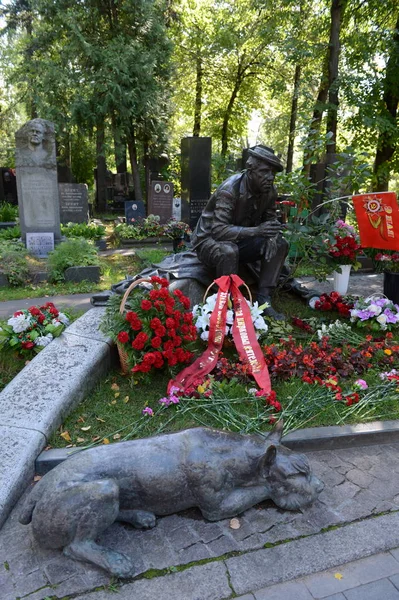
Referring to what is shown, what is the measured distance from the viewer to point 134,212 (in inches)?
546

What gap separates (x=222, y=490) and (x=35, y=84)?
1919 cm

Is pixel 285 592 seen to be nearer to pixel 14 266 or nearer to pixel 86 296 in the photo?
pixel 86 296

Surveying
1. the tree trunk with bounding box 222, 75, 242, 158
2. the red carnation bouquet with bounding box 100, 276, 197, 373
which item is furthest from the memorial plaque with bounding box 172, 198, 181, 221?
the red carnation bouquet with bounding box 100, 276, 197, 373

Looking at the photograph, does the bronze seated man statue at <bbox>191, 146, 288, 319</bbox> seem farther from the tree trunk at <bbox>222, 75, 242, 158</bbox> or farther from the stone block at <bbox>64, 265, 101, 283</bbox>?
the tree trunk at <bbox>222, 75, 242, 158</bbox>

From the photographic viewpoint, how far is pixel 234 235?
4.72 m

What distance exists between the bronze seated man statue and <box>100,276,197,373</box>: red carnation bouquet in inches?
45.4

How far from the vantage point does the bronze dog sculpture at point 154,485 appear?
7.13 ft

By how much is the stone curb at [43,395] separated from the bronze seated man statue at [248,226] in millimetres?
1526

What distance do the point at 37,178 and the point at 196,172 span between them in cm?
420

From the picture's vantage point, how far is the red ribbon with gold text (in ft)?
12.3

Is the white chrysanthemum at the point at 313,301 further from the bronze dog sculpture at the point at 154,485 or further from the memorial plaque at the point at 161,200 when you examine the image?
the memorial plaque at the point at 161,200

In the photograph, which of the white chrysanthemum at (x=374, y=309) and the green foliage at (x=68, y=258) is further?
the green foliage at (x=68, y=258)

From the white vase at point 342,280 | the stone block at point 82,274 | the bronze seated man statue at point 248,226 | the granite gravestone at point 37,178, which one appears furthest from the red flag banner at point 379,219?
the granite gravestone at point 37,178

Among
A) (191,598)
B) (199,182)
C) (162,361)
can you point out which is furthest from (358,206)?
(199,182)
